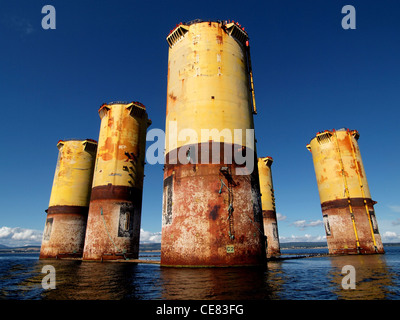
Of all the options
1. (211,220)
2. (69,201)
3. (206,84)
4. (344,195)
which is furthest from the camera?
(69,201)

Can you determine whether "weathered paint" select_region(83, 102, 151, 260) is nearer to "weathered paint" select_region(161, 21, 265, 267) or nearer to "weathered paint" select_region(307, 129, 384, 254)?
"weathered paint" select_region(161, 21, 265, 267)

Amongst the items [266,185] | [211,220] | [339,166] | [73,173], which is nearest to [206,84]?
[211,220]

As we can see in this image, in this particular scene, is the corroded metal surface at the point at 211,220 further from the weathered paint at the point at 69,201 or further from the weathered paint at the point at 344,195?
the weathered paint at the point at 69,201

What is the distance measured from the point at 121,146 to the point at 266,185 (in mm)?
24466

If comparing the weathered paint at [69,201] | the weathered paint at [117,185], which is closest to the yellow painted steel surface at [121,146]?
the weathered paint at [117,185]

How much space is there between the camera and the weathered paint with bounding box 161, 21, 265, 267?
13164 mm

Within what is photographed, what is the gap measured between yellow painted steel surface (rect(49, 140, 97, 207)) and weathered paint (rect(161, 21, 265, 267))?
2144 cm

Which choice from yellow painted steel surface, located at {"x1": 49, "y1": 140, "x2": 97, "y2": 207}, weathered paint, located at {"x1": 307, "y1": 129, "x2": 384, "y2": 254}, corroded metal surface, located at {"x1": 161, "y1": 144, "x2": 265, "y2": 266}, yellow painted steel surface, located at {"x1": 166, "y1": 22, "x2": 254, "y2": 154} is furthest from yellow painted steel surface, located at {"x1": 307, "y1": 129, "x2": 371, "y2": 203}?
yellow painted steel surface, located at {"x1": 49, "y1": 140, "x2": 97, "y2": 207}

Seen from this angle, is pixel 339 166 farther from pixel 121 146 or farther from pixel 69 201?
pixel 69 201

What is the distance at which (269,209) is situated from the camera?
39.2m
